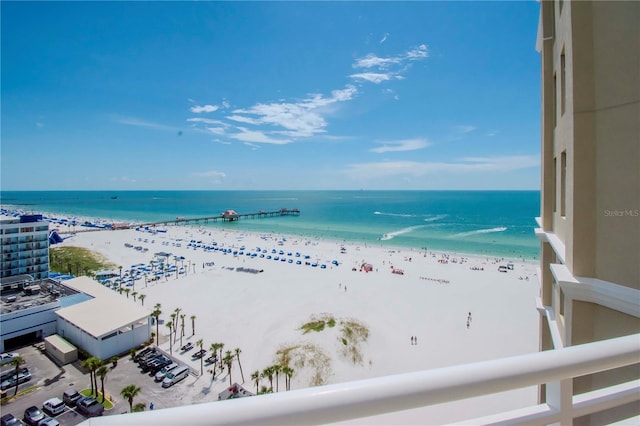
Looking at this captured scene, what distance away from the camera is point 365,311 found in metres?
21.9

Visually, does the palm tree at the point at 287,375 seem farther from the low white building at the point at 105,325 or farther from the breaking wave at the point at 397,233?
the breaking wave at the point at 397,233

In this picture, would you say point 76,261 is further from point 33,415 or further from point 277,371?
point 277,371

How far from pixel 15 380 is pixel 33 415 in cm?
331

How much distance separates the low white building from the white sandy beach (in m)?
1.64

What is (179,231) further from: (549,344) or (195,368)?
(549,344)

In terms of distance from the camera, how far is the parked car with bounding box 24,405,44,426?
11148 mm

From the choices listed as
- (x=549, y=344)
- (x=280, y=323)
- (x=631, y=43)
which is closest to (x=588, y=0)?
(x=631, y=43)

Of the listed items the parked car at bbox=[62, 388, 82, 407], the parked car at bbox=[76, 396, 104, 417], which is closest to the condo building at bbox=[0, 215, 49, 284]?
the parked car at bbox=[62, 388, 82, 407]

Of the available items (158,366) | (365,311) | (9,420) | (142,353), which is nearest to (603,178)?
(158,366)

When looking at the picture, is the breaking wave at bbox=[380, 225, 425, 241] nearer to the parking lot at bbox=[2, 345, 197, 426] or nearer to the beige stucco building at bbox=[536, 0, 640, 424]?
the parking lot at bbox=[2, 345, 197, 426]

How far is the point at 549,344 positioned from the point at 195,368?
14.1 meters

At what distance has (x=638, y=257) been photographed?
9.16ft

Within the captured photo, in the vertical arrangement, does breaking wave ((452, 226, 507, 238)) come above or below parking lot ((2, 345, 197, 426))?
above

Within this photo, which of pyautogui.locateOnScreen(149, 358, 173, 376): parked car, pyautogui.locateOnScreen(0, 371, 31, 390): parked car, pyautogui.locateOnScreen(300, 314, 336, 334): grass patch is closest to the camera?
pyautogui.locateOnScreen(0, 371, 31, 390): parked car
